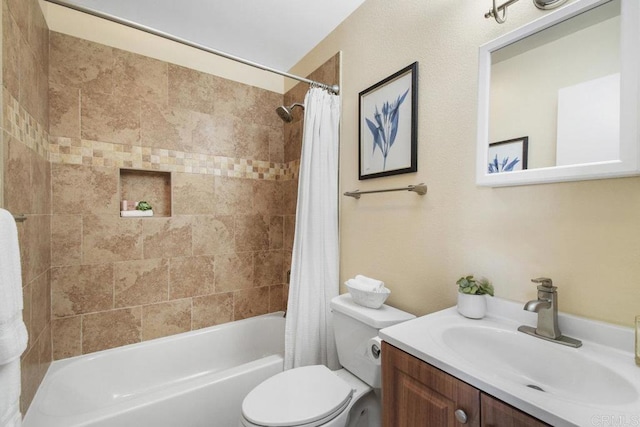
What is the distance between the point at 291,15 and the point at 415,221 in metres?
1.54

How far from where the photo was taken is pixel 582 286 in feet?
2.83

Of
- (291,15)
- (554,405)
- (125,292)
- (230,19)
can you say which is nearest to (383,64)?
(291,15)

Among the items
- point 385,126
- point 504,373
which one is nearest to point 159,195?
point 385,126

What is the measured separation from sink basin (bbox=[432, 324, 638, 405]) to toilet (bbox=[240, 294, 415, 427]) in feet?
1.13

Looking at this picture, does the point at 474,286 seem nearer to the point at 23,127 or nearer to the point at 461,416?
the point at 461,416

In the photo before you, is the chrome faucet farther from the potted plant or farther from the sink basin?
the potted plant

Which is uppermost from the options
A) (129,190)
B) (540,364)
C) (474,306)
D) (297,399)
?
(129,190)

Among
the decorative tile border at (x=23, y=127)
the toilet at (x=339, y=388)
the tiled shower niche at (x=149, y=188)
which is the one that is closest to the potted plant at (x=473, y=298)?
the toilet at (x=339, y=388)

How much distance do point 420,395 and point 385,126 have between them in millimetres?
1259

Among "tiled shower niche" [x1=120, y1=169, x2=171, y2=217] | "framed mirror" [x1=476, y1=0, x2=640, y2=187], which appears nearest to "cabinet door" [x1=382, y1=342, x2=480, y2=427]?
"framed mirror" [x1=476, y1=0, x2=640, y2=187]

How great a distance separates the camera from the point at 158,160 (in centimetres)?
199

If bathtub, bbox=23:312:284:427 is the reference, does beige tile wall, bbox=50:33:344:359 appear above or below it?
above

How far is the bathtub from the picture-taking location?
1.28 metres

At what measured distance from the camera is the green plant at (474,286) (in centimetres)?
104
